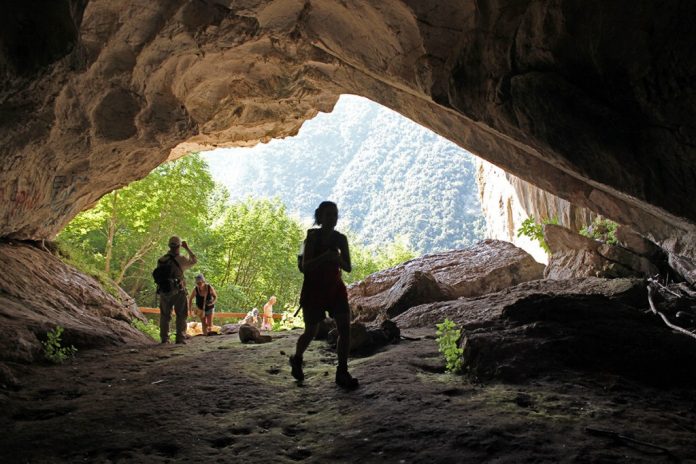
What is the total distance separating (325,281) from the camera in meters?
Answer: 4.85

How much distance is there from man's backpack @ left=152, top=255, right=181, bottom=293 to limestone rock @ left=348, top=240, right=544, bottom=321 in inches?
178

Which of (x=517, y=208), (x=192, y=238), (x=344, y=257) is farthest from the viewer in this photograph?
(x=192, y=238)

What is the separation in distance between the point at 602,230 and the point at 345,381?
7691 mm

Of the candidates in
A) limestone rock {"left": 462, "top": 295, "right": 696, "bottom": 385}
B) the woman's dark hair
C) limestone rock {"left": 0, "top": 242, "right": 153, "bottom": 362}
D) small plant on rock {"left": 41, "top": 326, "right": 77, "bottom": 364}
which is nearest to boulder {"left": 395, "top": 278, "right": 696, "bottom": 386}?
limestone rock {"left": 462, "top": 295, "right": 696, "bottom": 385}

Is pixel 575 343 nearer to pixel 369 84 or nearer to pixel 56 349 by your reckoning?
pixel 56 349

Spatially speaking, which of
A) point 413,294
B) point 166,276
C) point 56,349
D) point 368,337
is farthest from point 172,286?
point 413,294

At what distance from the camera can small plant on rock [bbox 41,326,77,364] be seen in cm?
569

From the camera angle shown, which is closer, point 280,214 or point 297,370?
point 297,370

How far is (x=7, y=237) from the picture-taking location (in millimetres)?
9820

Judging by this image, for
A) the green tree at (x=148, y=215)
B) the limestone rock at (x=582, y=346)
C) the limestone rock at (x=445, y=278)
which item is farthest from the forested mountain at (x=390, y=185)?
the limestone rock at (x=582, y=346)

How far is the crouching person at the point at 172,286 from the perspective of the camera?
8.62m

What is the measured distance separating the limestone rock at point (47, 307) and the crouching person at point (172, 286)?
0.77m

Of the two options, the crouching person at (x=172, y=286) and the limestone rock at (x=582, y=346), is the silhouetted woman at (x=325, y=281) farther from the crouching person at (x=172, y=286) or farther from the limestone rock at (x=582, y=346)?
the crouching person at (x=172, y=286)

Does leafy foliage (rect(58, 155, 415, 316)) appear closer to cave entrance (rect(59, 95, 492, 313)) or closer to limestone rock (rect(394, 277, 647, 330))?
cave entrance (rect(59, 95, 492, 313))
